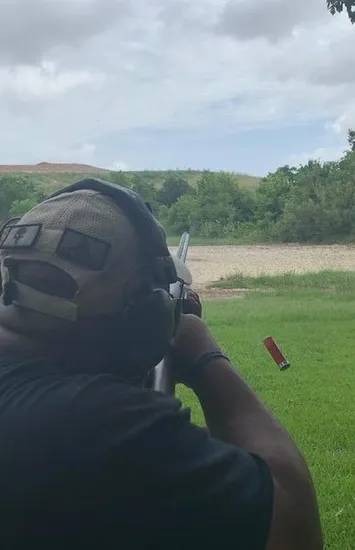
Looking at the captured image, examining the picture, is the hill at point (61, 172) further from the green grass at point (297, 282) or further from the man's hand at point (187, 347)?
the green grass at point (297, 282)

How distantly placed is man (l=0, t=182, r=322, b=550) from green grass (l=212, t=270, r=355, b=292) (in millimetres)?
13176

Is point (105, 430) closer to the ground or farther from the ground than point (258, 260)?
farther from the ground

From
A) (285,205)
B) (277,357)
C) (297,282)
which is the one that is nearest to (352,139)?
(285,205)

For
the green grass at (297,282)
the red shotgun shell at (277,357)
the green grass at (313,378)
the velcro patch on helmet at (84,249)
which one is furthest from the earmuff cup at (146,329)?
the green grass at (297,282)

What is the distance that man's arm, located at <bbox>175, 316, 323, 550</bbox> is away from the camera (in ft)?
4.59

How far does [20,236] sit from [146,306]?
0.25 m

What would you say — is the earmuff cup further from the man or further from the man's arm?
the man's arm

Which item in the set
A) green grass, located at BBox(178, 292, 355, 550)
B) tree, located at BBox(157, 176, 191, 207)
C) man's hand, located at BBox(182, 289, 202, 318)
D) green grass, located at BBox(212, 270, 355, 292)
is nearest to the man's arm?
man's hand, located at BBox(182, 289, 202, 318)

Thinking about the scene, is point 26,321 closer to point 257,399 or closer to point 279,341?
point 257,399

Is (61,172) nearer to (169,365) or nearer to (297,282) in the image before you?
(169,365)

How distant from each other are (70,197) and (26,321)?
0.24m

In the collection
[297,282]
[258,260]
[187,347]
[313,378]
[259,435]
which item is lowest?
[258,260]

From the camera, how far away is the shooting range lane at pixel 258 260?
20.5 m

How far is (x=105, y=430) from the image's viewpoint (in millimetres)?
1272
